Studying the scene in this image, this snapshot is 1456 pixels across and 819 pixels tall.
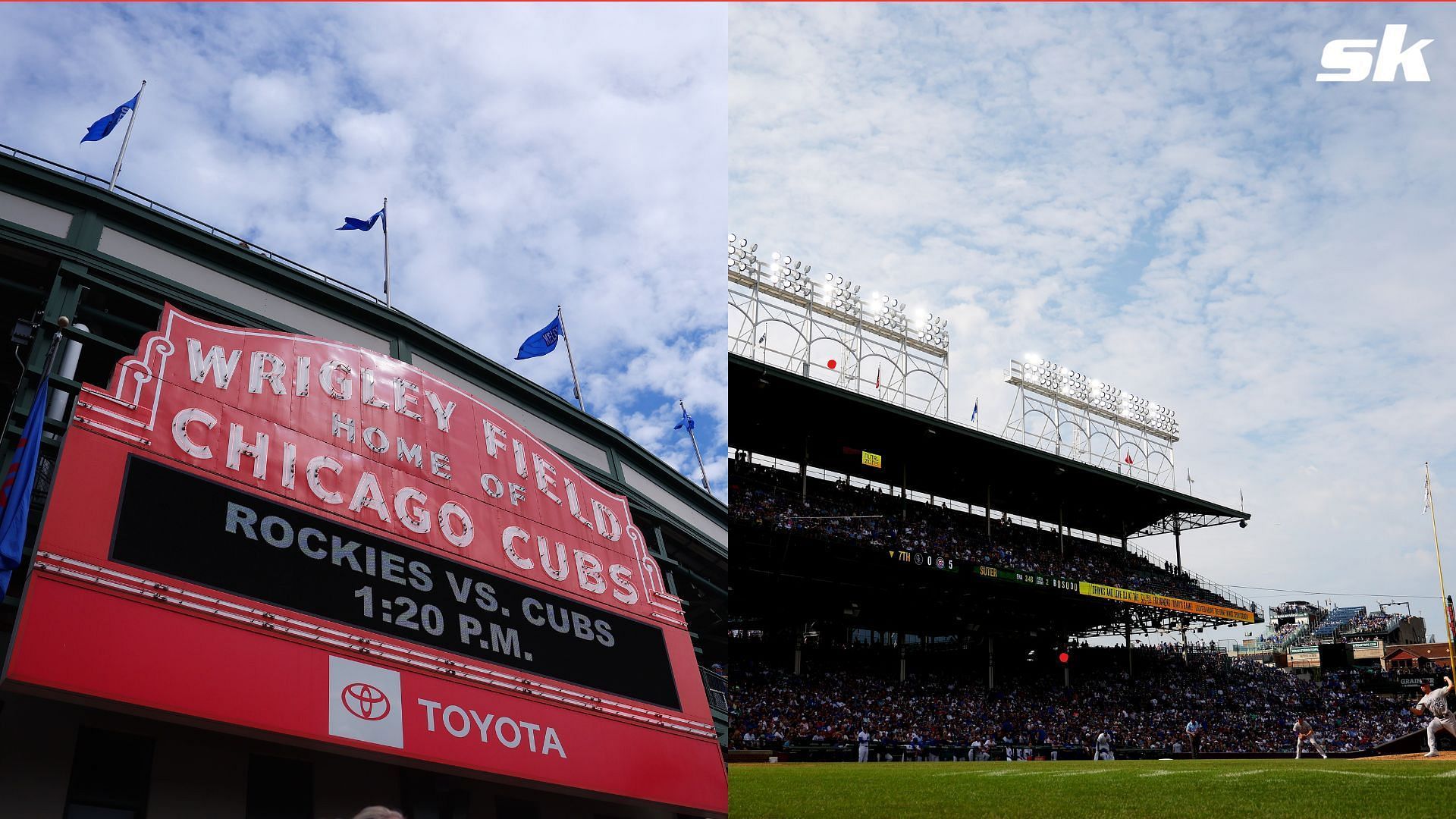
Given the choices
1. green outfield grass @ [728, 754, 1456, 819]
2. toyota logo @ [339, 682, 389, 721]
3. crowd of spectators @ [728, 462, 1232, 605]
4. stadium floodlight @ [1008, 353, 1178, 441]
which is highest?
stadium floodlight @ [1008, 353, 1178, 441]

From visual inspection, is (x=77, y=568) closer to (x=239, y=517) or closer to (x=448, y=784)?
(x=239, y=517)

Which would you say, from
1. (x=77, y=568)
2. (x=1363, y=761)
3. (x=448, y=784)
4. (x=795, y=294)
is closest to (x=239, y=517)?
(x=77, y=568)

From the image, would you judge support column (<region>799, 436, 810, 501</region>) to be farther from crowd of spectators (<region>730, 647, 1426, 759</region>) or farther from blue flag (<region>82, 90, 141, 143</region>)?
blue flag (<region>82, 90, 141, 143</region>)

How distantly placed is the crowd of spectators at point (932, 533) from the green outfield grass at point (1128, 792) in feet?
61.6

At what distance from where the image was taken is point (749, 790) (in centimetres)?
1655

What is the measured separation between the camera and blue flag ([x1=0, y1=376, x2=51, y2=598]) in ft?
35.5

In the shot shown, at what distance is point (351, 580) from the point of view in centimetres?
1388

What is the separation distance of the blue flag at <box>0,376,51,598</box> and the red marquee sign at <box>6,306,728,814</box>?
1.64 ft

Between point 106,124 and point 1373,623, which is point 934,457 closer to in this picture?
point 106,124

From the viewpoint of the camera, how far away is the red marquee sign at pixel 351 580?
11195mm

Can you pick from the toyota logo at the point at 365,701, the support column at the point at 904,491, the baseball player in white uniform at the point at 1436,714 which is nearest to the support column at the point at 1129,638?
the support column at the point at 904,491

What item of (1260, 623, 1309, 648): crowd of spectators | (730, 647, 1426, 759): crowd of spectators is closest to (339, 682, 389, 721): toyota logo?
(730, 647, 1426, 759): crowd of spectators

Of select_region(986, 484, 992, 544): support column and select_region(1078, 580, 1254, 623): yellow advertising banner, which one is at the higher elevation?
select_region(986, 484, 992, 544): support column

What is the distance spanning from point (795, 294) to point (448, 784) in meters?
29.5
